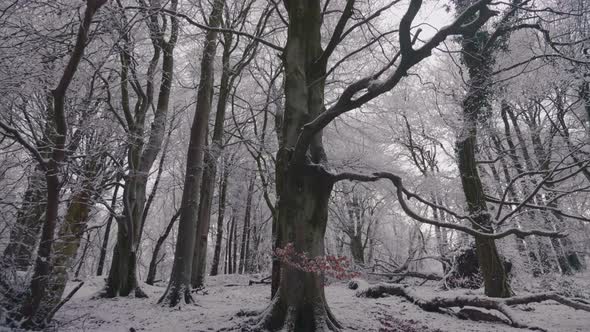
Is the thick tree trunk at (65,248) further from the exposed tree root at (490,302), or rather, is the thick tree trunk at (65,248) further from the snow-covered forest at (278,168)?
the exposed tree root at (490,302)

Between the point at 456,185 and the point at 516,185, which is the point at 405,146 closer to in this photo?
the point at 456,185

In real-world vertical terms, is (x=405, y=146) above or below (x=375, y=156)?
above

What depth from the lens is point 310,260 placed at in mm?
3924

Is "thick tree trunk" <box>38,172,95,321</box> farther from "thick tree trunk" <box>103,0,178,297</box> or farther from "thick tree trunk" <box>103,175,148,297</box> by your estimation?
"thick tree trunk" <box>103,175,148,297</box>

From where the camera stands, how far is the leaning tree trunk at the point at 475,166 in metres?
6.20

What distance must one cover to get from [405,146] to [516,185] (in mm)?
5179

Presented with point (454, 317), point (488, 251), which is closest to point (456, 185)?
point (488, 251)

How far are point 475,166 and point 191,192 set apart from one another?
244 inches

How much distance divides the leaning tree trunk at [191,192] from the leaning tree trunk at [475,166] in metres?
5.50

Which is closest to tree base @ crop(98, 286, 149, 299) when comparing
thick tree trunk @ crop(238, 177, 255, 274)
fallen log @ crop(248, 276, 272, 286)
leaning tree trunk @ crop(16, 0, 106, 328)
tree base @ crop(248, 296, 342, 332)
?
fallen log @ crop(248, 276, 272, 286)

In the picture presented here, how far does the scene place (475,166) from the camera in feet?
22.8

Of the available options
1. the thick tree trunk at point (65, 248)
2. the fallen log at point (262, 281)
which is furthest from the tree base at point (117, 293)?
the fallen log at point (262, 281)

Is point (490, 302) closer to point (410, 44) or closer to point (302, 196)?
point (302, 196)

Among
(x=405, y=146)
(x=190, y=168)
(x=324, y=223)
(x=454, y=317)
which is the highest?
(x=405, y=146)
